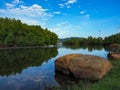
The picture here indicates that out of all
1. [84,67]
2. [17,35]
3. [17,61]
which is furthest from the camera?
[17,35]

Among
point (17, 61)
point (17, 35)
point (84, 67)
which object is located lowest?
point (17, 61)

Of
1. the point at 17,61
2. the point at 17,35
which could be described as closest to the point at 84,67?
the point at 17,61

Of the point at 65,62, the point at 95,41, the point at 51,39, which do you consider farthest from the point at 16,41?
the point at 95,41

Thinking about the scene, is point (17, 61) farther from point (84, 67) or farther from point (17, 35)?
point (17, 35)

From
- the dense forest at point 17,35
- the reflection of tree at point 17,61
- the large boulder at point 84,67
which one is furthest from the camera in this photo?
the dense forest at point 17,35

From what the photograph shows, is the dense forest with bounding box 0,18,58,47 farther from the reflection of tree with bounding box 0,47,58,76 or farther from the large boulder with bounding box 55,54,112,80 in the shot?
the large boulder with bounding box 55,54,112,80

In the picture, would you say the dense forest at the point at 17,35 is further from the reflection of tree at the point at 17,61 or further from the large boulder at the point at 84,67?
the large boulder at the point at 84,67

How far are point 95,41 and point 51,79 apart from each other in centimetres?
16843

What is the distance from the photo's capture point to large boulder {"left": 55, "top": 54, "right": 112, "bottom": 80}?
763 inches

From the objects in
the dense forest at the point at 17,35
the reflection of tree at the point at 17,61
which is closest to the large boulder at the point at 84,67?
the reflection of tree at the point at 17,61

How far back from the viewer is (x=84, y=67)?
2002 centimetres

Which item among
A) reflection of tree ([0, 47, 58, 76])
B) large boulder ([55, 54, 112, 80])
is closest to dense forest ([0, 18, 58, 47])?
reflection of tree ([0, 47, 58, 76])

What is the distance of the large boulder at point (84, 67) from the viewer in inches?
763

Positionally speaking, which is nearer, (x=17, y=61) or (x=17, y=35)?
(x=17, y=61)
